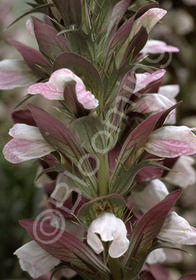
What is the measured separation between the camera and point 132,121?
0.49 meters

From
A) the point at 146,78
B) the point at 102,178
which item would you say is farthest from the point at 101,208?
the point at 146,78

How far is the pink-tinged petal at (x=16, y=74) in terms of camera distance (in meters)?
0.47

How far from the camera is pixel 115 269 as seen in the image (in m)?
0.43

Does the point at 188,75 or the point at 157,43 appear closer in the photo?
the point at 157,43

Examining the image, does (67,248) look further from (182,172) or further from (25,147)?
(182,172)

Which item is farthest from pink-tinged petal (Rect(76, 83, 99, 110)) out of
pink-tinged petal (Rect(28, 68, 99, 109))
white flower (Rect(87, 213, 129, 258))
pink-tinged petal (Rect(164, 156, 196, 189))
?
pink-tinged petal (Rect(164, 156, 196, 189))

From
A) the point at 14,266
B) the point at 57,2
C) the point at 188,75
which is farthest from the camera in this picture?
the point at 188,75

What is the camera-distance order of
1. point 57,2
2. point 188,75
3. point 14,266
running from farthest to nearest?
1. point 188,75
2. point 14,266
3. point 57,2

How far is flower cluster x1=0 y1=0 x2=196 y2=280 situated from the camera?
400 mm

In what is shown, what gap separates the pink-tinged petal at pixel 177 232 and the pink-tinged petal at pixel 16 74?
0.22m

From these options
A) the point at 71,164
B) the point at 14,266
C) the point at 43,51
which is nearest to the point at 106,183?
the point at 71,164

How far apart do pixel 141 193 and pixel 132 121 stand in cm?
9

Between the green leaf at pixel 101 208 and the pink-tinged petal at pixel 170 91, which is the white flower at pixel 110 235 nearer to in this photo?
the green leaf at pixel 101 208

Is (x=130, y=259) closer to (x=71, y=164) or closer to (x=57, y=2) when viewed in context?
(x=71, y=164)
